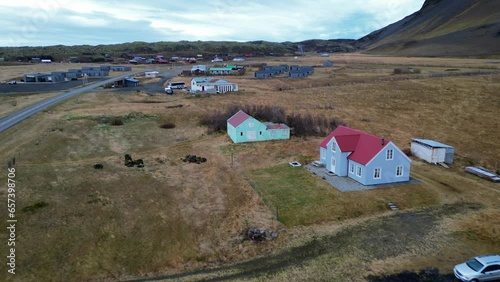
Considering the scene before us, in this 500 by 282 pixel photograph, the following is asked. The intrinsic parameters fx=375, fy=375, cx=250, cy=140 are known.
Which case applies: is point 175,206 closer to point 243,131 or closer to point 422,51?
point 243,131

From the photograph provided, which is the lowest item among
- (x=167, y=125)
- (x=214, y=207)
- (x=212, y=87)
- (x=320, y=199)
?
(x=214, y=207)

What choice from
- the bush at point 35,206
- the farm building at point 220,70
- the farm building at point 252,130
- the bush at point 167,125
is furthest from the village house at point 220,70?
the bush at point 35,206

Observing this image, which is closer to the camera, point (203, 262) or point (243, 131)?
point (203, 262)

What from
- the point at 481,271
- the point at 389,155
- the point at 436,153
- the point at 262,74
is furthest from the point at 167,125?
the point at 262,74

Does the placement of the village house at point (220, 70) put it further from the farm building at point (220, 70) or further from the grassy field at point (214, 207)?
the grassy field at point (214, 207)

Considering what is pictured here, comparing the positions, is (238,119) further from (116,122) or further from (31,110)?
(31,110)

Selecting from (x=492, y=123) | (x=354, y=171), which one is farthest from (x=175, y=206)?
(x=492, y=123)
